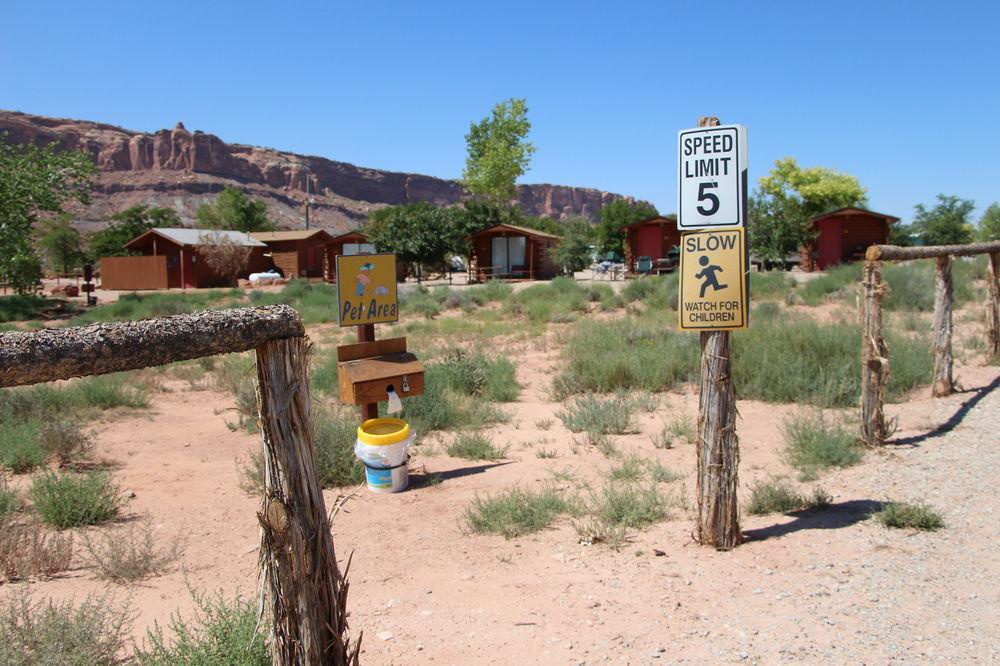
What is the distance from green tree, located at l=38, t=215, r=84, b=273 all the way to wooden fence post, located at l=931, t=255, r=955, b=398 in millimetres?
54179

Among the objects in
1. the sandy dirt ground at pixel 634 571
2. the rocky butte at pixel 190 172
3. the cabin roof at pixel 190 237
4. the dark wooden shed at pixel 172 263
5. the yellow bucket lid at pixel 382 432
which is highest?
the rocky butte at pixel 190 172

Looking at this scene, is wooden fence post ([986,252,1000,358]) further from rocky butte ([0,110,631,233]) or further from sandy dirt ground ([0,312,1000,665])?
rocky butte ([0,110,631,233])

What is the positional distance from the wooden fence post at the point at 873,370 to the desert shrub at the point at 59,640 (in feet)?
21.9

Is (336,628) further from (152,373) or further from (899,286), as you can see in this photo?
(899,286)

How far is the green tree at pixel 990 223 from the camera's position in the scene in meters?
38.4

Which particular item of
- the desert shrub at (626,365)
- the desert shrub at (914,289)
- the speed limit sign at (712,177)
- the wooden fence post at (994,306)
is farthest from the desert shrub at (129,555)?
the desert shrub at (914,289)

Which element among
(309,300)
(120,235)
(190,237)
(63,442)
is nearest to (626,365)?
(63,442)

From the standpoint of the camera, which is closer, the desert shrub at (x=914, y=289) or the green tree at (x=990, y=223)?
the desert shrub at (x=914, y=289)

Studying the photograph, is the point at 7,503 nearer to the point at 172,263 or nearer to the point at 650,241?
the point at 650,241

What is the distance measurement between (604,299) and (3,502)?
2025 cm

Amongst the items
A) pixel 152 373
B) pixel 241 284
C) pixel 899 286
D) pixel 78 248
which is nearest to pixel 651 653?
pixel 152 373

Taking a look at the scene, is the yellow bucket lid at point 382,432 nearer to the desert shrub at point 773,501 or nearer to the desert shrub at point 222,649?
the desert shrub at point 773,501

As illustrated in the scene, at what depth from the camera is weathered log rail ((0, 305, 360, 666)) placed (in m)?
2.74

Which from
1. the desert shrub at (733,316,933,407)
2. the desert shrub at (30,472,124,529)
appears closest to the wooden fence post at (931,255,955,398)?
the desert shrub at (733,316,933,407)
